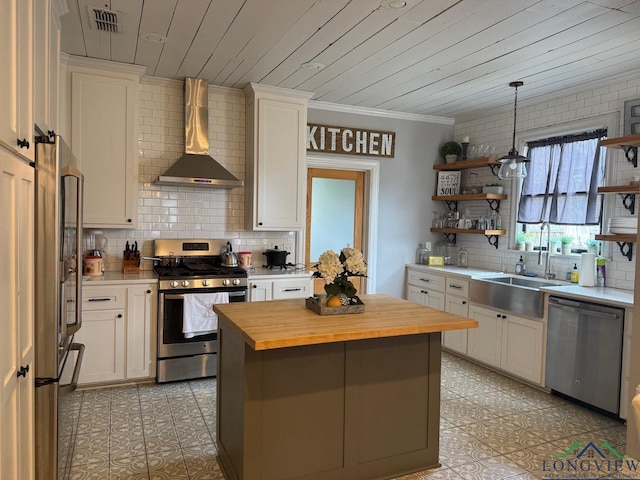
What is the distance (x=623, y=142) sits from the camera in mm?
3652

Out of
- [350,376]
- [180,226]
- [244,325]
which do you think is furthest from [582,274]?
[180,226]

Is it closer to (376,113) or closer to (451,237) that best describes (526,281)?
(451,237)

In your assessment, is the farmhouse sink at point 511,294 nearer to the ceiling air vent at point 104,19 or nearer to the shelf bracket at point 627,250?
the shelf bracket at point 627,250

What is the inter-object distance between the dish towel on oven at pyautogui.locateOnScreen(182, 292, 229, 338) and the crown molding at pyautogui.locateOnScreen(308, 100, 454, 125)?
7.74ft

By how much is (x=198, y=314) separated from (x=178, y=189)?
1296mm

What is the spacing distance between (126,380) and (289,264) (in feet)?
6.22

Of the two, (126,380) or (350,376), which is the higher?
(350,376)

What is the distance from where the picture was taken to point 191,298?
401cm

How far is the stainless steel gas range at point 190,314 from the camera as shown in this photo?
4.00 metres

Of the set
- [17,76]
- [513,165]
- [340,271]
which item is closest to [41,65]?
[17,76]

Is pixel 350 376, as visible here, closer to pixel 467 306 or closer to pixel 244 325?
pixel 244 325

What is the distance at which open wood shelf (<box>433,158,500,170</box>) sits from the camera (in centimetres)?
504

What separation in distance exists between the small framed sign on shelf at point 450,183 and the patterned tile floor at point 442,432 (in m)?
2.36

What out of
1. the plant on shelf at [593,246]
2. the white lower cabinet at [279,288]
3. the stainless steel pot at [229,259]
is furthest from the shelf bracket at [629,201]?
the stainless steel pot at [229,259]
